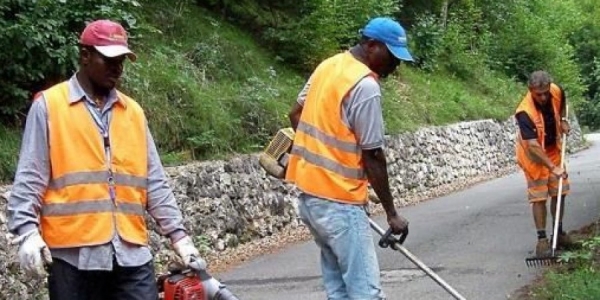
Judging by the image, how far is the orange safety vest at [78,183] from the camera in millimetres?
4148

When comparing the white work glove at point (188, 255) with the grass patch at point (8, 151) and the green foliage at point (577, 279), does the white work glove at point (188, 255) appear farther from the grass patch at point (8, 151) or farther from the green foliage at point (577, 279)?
the grass patch at point (8, 151)

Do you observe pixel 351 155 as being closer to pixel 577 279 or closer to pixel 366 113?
pixel 366 113

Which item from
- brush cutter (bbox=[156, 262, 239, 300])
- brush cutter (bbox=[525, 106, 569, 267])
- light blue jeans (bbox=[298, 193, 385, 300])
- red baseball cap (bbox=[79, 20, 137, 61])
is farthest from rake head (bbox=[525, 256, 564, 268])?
red baseball cap (bbox=[79, 20, 137, 61])

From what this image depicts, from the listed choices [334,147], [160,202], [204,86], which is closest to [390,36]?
[334,147]

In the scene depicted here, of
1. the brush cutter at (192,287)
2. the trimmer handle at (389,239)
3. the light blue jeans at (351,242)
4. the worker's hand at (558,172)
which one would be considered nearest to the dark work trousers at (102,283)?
the brush cutter at (192,287)

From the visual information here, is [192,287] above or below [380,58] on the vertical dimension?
below

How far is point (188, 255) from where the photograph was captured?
14.2 ft

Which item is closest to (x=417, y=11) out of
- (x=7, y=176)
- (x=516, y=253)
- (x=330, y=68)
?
(x=516, y=253)

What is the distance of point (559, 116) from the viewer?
9.75m

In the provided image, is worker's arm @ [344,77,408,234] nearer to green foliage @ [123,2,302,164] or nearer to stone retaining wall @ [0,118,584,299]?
stone retaining wall @ [0,118,584,299]

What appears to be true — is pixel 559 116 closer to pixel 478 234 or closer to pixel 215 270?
pixel 478 234

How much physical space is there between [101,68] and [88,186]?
49cm

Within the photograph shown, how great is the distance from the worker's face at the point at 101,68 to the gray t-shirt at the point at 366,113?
143 cm

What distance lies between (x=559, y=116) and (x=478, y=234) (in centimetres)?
297
